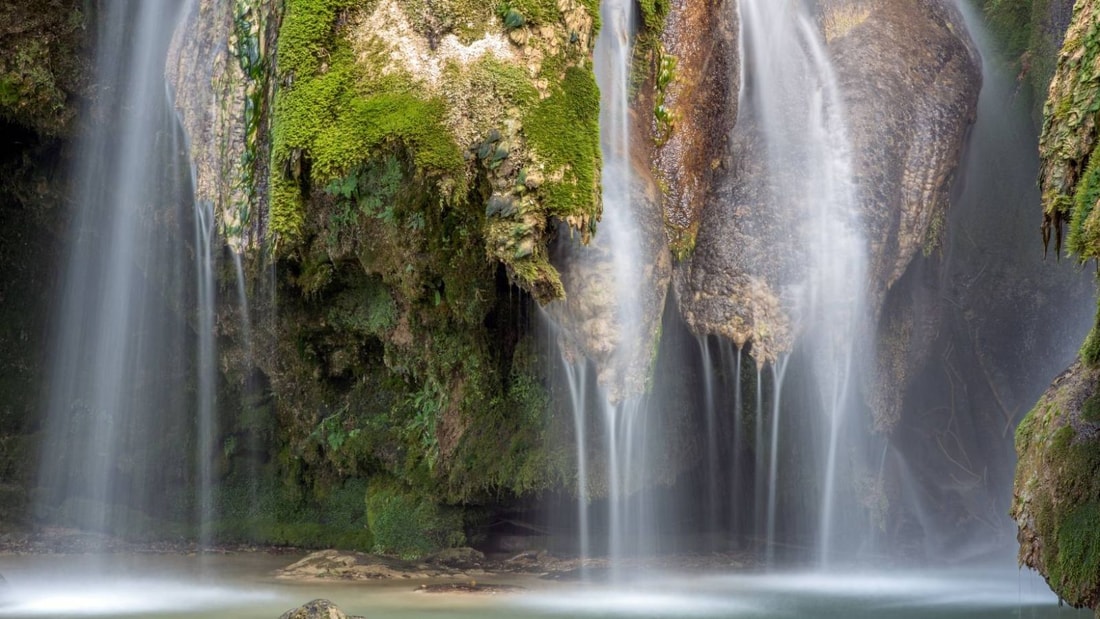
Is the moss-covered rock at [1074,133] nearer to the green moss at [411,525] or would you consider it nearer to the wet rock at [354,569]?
the wet rock at [354,569]

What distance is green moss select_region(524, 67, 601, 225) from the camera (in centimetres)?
962

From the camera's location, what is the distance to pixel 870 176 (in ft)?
41.5

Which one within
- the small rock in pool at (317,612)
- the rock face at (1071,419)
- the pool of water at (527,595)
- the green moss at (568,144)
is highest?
the green moss at (568,144)

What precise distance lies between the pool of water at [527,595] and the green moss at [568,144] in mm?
3348

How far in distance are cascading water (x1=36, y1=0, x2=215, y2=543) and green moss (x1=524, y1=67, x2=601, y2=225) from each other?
4103 millimetres

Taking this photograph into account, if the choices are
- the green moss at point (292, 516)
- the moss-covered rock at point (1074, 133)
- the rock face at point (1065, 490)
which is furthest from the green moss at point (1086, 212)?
the green moss at point (292, 516)

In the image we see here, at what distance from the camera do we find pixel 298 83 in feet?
33.4

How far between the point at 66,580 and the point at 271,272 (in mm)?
3607

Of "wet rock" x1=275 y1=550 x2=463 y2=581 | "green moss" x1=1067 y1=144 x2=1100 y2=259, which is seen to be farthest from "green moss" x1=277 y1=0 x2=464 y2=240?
"green moss" x1=1067 y1=144 x2=1100 y2=259

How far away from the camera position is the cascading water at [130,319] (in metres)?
12.6

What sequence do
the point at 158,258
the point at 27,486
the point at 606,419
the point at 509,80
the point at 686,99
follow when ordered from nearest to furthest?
the point at 509,80 → the point at 606,419 → the point at 686,99 → the point at 158,258 → the point at 27,486

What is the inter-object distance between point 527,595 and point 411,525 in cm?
229

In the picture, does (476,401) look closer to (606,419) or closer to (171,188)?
(606,419)

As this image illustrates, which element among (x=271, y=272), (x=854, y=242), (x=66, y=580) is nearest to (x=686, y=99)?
(x=854, y=242)
